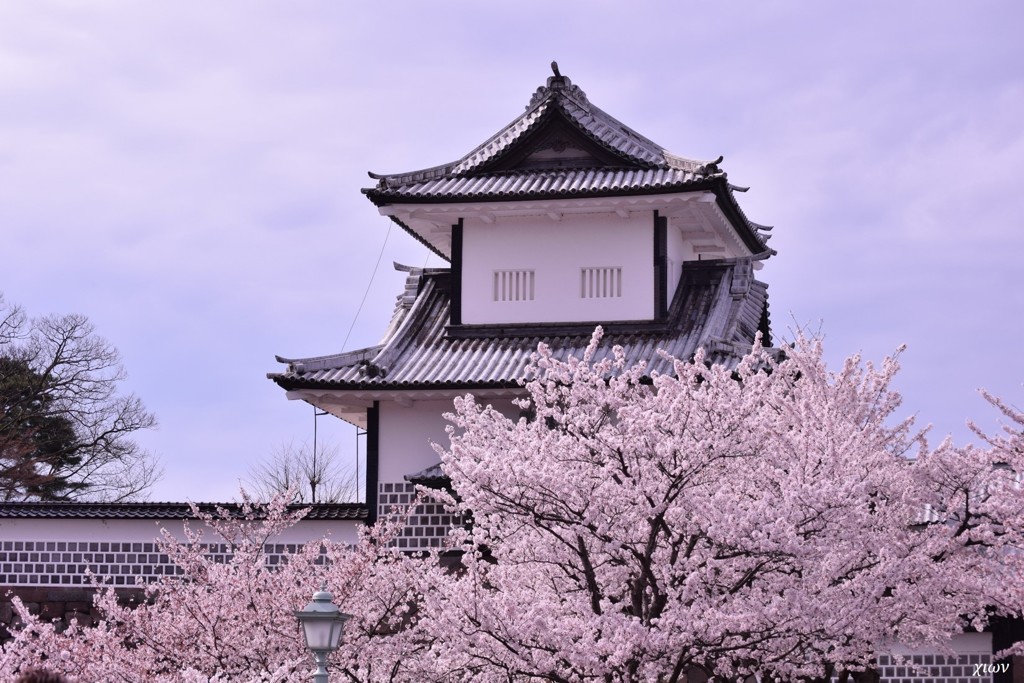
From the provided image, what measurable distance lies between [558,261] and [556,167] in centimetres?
151

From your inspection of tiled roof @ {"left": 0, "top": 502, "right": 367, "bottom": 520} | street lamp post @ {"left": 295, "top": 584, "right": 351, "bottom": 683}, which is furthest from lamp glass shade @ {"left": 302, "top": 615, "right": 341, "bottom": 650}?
tiled roof @ {"left": 0, "top": 502, "right": 367, "bottom": 520}

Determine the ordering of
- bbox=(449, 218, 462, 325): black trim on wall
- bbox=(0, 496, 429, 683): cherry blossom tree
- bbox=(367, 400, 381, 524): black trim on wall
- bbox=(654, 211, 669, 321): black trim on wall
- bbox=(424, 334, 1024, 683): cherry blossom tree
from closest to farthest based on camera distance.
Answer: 1. bbox=(424, 334, 1024, 683): cherry blossom tree
2. bbox=(0, 496, 429, 683): cherry blossom tree
3. bbox=(367, 400, 381, 524): black trim on wall
4. bbox=(654, 211, 669, 321): black trim on wall
5. bbox=(449, 218, 462, 325): black trim on wall

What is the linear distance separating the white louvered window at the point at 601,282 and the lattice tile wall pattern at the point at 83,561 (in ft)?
19.5

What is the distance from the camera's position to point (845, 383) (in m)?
17.9

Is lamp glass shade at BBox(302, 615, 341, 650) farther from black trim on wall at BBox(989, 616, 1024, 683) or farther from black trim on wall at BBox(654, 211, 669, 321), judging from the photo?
black trim on wall at BBox(654, 211, 669, 321)

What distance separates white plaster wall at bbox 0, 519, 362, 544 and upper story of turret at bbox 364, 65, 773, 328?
407 centimetres

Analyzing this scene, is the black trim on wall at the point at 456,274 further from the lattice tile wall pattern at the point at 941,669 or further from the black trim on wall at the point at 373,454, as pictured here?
the lattice tile wall pattern at the point at 941,669

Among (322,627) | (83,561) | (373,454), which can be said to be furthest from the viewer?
(373,454)

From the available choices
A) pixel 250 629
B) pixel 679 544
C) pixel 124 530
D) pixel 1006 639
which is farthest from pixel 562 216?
pixel 679 544

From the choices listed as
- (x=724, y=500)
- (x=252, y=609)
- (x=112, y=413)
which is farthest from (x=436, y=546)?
(x=112, y=413)

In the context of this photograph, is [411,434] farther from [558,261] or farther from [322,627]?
[322,627]

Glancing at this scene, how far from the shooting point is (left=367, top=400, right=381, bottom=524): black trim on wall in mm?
21844

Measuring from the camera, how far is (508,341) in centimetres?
2327

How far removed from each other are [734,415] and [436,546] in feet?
25.7
